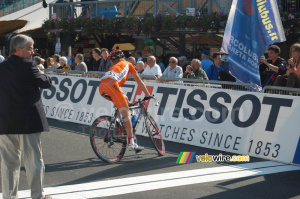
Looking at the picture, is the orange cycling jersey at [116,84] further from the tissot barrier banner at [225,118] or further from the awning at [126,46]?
the awning at [126,46]

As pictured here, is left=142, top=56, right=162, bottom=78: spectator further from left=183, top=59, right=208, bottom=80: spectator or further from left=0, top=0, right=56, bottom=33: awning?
left=0, top=0, right=56, bottom=33: awning

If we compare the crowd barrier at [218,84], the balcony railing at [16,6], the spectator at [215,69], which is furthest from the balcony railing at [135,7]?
the balcony railing at [16,6]

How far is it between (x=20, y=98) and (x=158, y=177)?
8.69 feet

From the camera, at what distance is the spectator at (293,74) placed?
960 centimetres

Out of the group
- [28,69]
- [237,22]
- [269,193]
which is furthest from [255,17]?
[28,69]

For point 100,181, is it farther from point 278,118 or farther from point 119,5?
point 119,5

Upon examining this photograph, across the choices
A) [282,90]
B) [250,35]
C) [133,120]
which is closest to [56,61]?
[250,35]

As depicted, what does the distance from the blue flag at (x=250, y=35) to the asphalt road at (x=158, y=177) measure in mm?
1875

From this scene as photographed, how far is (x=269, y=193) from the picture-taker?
678cm

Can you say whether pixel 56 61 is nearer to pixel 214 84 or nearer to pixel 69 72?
pixel 69 72

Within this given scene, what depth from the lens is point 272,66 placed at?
35.5 ft

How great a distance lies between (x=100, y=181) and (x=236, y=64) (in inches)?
171

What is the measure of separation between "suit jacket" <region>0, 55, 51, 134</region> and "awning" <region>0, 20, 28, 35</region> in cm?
1998

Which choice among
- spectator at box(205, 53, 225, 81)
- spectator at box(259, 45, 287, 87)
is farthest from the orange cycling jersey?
spectator at box(205, 53, 225, 81)
